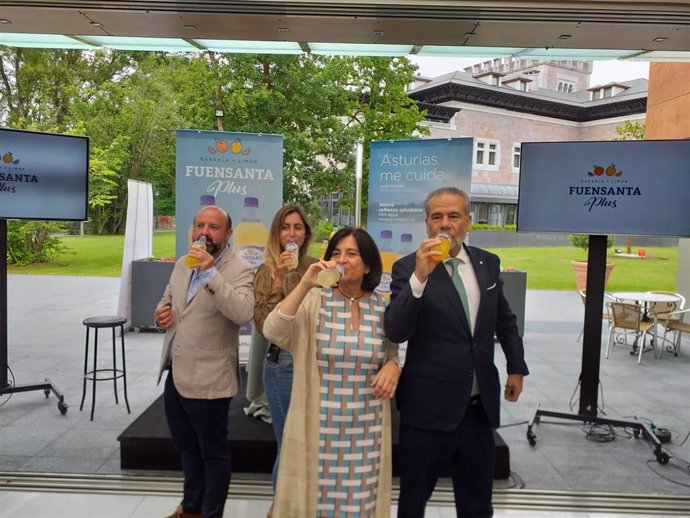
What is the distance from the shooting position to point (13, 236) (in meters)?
14.7

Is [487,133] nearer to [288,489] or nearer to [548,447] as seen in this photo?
[548,447]

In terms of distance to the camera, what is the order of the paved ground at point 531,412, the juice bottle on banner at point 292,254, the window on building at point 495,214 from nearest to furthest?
the juice bottle on banner at point 292,254
the paved ground at point 531,412
the window on building at point 495,214

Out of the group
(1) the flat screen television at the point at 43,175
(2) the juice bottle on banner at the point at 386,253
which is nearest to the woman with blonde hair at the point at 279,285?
(1) the flat screen television at the point at 43,175

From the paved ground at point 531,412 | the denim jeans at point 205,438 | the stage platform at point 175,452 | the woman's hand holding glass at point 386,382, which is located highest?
the woman's hand holding glass at point 386,382

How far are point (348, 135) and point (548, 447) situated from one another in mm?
10381

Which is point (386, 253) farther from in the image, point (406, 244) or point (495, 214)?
point (495, 214)

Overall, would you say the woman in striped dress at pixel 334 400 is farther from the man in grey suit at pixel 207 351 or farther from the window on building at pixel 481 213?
the window on building at pixel 481 213

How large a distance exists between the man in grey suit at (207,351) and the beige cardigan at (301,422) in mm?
405

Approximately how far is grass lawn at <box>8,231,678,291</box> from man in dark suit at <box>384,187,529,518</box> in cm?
1236

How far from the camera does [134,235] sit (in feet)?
24.0

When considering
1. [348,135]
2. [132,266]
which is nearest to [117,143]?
[348,135]

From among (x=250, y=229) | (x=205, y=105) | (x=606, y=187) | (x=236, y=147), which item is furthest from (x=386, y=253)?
(x=205, y=105)

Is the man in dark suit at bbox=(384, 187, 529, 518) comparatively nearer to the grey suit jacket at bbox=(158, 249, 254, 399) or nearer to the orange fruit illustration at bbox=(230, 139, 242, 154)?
the grey suit jacket at bbox=(158, 249, 254, 399)

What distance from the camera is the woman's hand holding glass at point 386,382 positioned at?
1751mm
